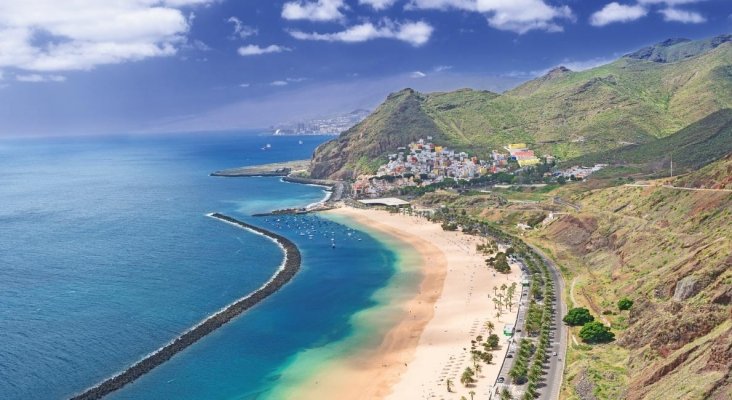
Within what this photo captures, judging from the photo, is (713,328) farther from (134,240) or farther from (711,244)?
(134,240)

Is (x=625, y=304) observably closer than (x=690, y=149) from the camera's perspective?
Yes

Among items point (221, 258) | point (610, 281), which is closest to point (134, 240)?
point (221, 258)

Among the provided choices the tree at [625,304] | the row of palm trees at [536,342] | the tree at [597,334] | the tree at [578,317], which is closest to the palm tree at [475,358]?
the row of palm trees at [536,342]

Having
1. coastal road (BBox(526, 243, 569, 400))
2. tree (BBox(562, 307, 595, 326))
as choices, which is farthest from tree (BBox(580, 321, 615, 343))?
tree (BBox(562, 307, 595, 326))

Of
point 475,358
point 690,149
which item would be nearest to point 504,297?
point 475,358

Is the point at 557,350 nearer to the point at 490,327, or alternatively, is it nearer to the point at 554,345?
the point at 554,345

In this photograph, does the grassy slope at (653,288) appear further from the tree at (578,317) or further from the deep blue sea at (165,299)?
the deep blue sea at (165,299)
